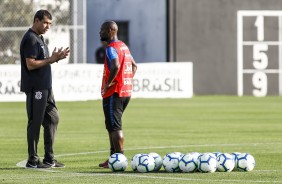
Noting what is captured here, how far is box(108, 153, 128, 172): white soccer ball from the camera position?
13.8m

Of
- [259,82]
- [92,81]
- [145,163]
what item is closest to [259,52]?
[259,82]

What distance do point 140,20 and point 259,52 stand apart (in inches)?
220

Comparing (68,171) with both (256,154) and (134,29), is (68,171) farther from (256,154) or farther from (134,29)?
(134,29)

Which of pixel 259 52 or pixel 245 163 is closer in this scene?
pixel 245 163

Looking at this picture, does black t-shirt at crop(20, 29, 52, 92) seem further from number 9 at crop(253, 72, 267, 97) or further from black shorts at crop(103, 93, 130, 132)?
number 9 at crop(253, 72, 267, 97)

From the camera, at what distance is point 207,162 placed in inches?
522

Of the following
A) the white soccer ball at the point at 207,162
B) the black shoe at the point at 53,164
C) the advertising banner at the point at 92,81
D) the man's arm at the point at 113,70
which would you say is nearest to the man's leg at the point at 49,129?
the black shoe at the point at 53,164

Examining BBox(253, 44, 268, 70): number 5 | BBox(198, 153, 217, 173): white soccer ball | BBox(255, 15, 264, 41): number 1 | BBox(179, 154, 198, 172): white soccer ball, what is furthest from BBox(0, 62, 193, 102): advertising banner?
BBox(198, 153, 217, 173): white soccer ball

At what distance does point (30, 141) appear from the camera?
1438 centimetres

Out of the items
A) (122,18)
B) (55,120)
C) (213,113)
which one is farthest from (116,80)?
(122,18)

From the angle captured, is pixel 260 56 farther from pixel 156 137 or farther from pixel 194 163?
pixel 194 163

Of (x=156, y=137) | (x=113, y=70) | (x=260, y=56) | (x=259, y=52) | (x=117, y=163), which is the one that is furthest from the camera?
(x=259, y=52)

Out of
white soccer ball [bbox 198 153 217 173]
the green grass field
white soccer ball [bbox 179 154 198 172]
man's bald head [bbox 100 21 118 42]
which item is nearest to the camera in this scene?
the green grass field

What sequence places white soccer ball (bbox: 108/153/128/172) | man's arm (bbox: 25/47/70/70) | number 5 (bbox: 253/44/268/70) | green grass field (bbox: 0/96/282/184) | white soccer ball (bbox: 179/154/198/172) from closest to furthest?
→ green grass field (bbox: 0/96/282/184) < white soccer ball (bbox: 179/154/198/172) < white soccer ball (bbox: 108/153/128/172) < man's arm (bbox: 25/47/70/70) < number 5 (bbox: 253/44/268/70)
